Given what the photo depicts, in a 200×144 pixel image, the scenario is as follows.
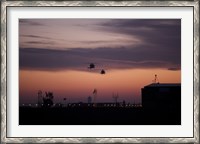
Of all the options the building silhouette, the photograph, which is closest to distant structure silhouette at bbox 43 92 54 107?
the photograph

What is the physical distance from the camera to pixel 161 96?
13.6ft

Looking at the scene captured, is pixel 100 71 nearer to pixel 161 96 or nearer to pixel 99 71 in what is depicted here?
pixel 99 71

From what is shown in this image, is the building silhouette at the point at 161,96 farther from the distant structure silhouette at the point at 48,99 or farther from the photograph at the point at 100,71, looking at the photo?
the distant structure silhouette at the point at 48,99

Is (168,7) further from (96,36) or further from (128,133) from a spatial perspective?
(128,133)

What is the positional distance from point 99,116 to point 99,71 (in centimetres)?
47

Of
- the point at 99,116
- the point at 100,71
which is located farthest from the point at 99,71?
the point at 99,116

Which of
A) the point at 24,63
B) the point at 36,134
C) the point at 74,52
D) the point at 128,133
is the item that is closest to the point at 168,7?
the point at 74,52

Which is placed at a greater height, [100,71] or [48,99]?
[100,71]

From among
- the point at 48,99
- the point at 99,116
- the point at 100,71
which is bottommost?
the point at 99,116

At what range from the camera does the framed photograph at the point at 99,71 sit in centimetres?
394

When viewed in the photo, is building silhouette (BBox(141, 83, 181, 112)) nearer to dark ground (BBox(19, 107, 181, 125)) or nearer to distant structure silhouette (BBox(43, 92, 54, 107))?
dark ground (BBox(19, 107, 181, 125))

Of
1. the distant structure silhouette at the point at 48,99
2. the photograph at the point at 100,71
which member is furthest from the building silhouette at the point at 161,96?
the distant structure silhouette at the point at 48,99

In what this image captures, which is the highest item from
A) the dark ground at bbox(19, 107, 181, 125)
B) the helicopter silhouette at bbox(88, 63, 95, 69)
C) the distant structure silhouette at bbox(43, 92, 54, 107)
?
the helicopter silhouette at bbox(88, 63, 95, 69)

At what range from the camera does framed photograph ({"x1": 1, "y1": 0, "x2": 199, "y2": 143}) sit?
394cm
